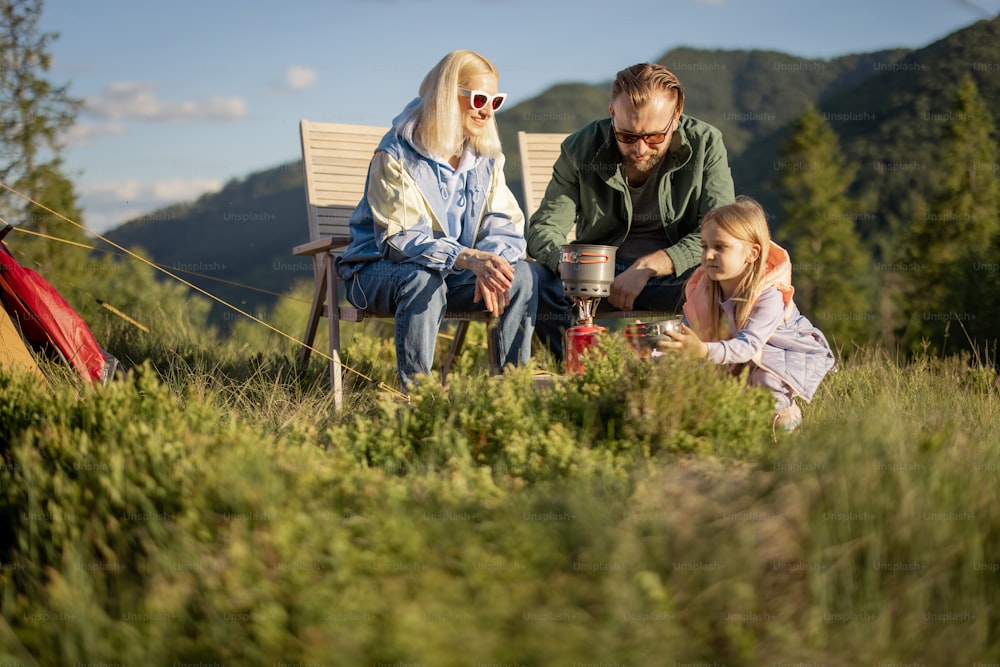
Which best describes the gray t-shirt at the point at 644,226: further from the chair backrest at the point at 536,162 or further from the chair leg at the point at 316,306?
the chair leg at the point at 316,306

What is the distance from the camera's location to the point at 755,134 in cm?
7819

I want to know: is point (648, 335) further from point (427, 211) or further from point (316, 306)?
point (316, 306)

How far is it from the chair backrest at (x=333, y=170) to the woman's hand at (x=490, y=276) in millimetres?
1721

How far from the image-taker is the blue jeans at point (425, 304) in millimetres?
4148

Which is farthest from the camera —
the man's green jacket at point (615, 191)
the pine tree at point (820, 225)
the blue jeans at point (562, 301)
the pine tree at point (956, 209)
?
the pine tree at point (820, 225)

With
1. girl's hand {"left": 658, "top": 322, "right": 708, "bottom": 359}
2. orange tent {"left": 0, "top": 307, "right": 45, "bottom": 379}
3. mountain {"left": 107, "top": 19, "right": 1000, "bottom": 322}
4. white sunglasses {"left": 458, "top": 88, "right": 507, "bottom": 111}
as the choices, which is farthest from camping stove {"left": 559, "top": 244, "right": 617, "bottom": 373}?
mountain {"left": 107, "top": 19, "right": 1000, "bottom": 322}

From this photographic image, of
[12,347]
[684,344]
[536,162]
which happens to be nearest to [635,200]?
[536,162]

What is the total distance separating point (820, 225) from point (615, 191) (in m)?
23.8

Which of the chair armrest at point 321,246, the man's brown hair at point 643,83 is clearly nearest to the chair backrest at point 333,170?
the chair armrest at point 321,246

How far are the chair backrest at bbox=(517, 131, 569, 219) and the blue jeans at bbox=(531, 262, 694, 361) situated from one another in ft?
4.60

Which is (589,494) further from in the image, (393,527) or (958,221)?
(958,221)

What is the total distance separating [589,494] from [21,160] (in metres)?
11.9

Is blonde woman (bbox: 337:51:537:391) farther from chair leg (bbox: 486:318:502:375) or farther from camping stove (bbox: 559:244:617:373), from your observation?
camping stove (bbox: 559:244:617:373)

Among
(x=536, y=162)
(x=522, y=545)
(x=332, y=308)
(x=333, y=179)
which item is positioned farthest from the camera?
(x=536, y=162)
